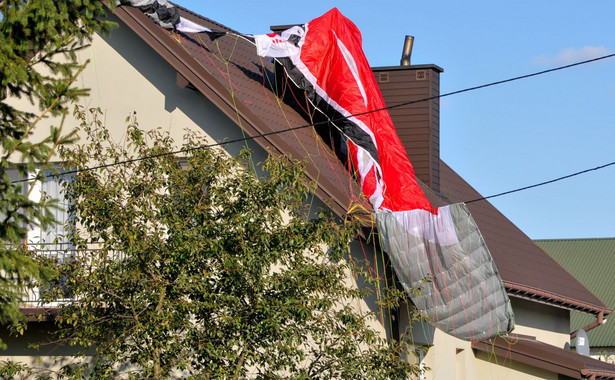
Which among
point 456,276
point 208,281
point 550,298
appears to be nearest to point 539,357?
point 550,298


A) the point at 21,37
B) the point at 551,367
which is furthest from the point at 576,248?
the point at 21,37

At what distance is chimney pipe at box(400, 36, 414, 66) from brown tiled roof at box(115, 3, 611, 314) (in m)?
2.47

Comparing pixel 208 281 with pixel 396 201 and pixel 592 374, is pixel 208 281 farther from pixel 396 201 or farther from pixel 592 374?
pixel 592 374

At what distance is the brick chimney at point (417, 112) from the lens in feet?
64.1

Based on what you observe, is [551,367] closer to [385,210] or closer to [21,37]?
[385,210]

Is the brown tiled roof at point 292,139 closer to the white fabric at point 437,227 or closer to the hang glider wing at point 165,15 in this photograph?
the hang glider wing at point 165,15

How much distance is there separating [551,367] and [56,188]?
26.2 feet

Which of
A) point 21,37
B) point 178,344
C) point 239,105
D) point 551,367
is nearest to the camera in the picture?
point 21,37

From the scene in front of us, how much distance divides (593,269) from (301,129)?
86.7 ft

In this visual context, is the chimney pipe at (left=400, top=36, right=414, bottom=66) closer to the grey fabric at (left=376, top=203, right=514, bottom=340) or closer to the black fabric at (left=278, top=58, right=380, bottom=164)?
the black fabric at (left=278, top=58, right=380, bottom=164)

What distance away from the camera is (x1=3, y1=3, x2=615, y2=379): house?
15133 mm

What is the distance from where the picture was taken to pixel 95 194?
11984mm

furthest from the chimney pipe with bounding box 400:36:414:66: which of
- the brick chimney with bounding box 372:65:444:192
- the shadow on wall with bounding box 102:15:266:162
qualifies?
the shadow on wall with bounding box 102:15:266:162

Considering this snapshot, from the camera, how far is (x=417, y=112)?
19734mm
